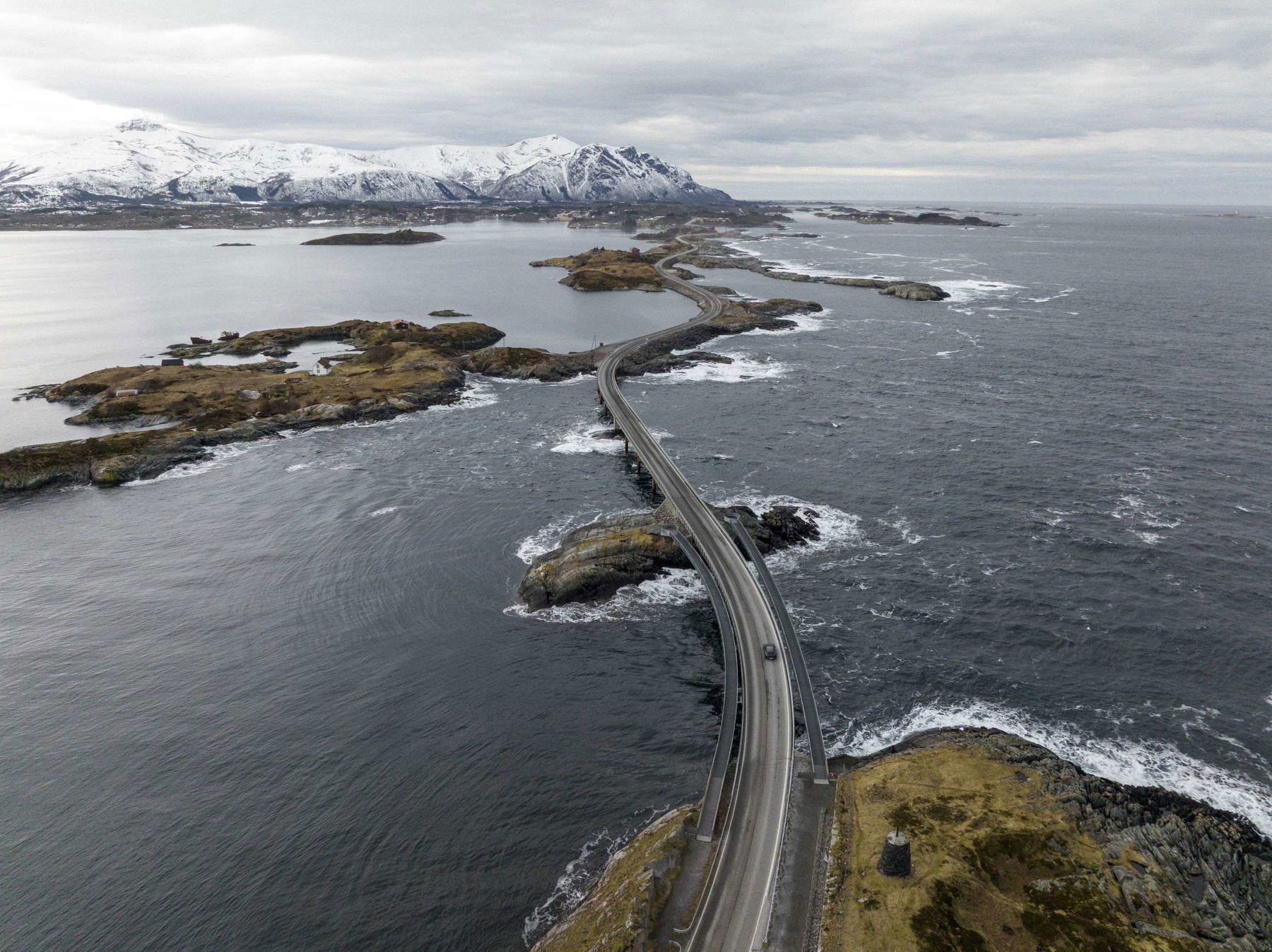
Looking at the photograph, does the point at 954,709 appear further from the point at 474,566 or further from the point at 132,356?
the point at 132,356

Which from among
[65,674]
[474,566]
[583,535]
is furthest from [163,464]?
[583,535]

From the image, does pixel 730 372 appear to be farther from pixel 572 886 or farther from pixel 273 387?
pixel 572 886

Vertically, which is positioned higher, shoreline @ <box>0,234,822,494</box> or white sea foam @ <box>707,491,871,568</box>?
shoreline @ <box>0,234,822,494</box>

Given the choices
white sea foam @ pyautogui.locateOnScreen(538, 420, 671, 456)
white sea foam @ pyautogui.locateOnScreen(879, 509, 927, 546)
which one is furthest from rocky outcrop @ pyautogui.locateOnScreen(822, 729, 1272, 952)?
white sea foam @ pyautogui.locateOnScreen(538, 420, 671, 456)

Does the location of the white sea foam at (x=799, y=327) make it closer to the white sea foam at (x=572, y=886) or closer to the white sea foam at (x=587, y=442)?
the white sea foam at (x=587, y=442)

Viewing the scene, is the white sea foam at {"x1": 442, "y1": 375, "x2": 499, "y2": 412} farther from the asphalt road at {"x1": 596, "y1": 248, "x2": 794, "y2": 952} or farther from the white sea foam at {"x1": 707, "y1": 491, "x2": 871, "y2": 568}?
the asphalt road at {"x1": 596, "y1": 248, "x2": 794, "y2": 952}

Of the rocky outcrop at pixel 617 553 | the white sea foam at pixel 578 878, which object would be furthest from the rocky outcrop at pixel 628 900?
the rocky outcrop at pixel 617 553
